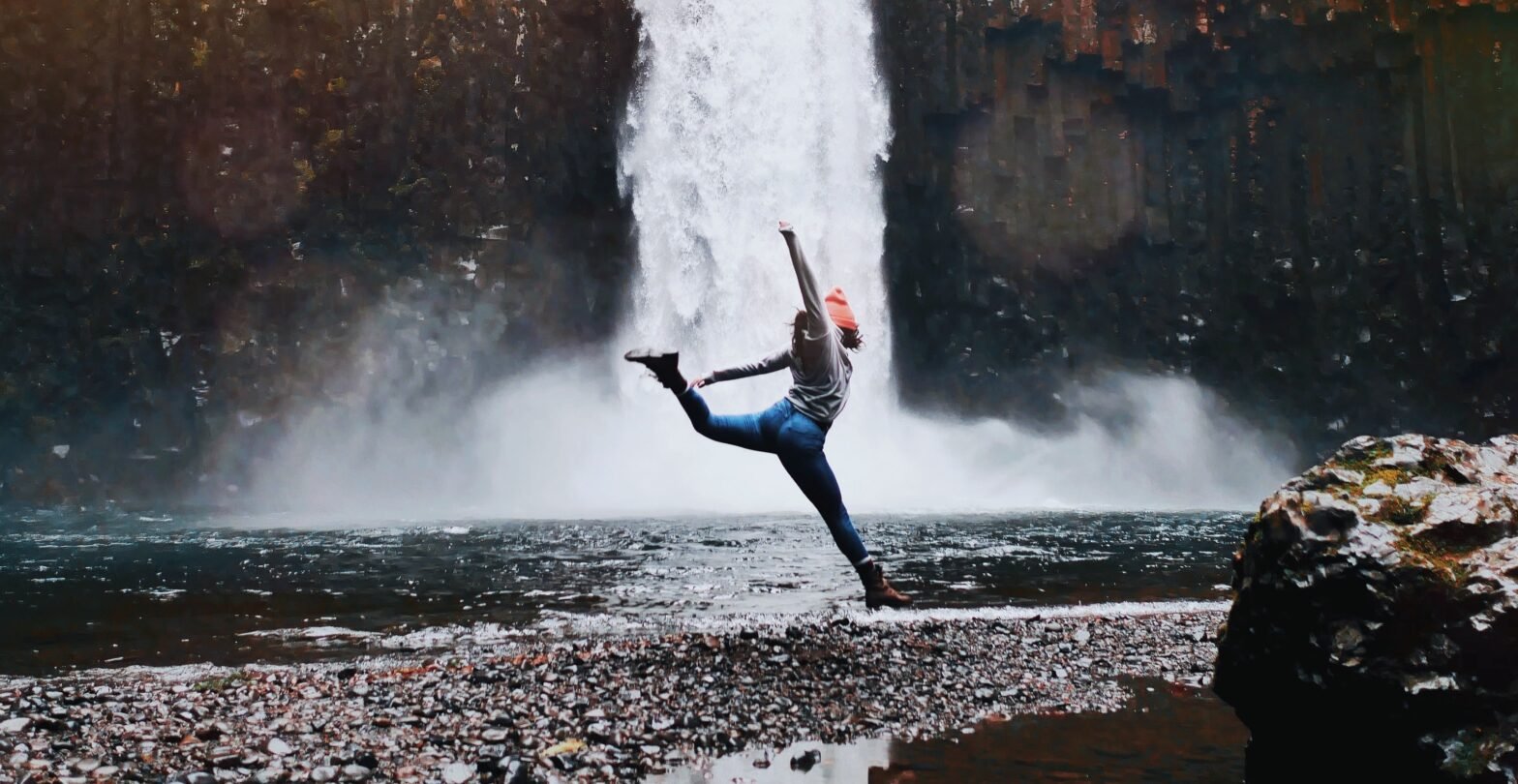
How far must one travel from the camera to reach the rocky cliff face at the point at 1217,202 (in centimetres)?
2803

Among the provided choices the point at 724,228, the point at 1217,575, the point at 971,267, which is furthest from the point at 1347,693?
the point at 971,267

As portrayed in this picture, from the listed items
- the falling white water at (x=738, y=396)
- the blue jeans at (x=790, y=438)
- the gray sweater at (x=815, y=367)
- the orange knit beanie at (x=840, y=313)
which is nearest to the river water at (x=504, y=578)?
the blue jeans at (x=790, y=438)

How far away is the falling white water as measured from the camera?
26.0m

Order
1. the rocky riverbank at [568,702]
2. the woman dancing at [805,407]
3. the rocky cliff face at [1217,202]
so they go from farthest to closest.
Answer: the rocky cliff face at [1217,202], the woman dancing at [805,407], the rocky riverbank at [568,702]

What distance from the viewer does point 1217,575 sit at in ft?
35.1

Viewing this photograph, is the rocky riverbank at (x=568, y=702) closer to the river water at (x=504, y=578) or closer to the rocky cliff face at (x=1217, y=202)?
the river water at (x=504, y=578)

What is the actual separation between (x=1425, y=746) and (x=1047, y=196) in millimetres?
28119

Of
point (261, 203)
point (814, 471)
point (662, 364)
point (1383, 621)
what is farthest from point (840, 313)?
point (261, 203)

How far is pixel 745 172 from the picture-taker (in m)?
26.5

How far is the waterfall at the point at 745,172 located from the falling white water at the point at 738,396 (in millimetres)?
46

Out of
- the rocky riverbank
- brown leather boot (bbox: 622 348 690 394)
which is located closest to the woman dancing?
brown leather boot (bbox: 622 348 690 394)

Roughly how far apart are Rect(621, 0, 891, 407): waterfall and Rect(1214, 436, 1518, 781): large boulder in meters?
21.6

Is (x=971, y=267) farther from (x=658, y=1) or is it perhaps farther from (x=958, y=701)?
(x=958, y=701)

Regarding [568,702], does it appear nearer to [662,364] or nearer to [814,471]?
[662,364]
